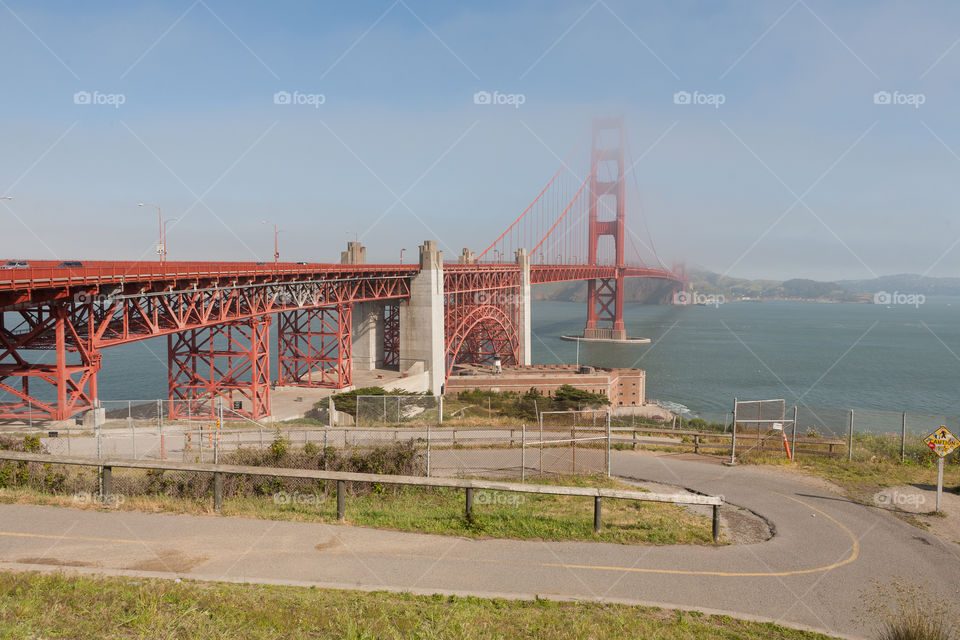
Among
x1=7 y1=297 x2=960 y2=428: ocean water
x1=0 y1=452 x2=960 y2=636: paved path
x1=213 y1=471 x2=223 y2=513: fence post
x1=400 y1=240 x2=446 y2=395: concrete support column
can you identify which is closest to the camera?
x1=0 y1=452 x2=960 y2=636: paved path

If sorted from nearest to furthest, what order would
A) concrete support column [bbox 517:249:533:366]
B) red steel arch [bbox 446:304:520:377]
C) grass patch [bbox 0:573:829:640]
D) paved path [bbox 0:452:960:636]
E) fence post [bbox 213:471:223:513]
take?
1. grass patch [bbox 0:573:829:640]
2. paved path [bbox 0:452:960:636]
3. fence post [bbox 213:471:223:513]
4. red steel arch [bbox 446:304:520:377]
5. concrete support column [bbox 517:249:533:366]

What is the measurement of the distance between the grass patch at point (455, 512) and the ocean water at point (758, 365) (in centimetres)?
4456

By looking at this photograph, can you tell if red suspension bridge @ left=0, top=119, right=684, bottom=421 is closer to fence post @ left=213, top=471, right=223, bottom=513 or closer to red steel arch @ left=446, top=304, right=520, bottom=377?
red steel arch @ left=446, top=304, right=520, bottom=377

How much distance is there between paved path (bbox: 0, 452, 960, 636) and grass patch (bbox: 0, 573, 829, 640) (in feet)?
1.06

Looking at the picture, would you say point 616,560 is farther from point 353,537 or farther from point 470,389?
Result: point 470,389

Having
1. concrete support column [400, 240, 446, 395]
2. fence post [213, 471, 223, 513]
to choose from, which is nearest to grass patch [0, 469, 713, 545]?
fence post [213, 471, 223, 513]

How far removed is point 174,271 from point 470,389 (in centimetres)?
2850

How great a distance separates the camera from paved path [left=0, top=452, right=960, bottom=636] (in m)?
6.30

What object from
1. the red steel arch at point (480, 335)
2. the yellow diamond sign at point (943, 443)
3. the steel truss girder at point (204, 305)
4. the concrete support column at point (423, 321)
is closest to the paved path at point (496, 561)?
the yellow diamond sign at point (943, 443)

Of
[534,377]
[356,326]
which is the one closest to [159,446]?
[356,326]

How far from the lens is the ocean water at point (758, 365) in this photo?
61.5 metres

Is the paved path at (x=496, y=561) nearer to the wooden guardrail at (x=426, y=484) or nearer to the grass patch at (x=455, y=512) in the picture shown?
the grass patch at (x=455, y=512)

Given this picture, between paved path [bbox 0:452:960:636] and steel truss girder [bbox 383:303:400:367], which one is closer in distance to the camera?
paved path [bbox 0:452:960:636]

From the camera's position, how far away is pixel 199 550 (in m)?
6.91
